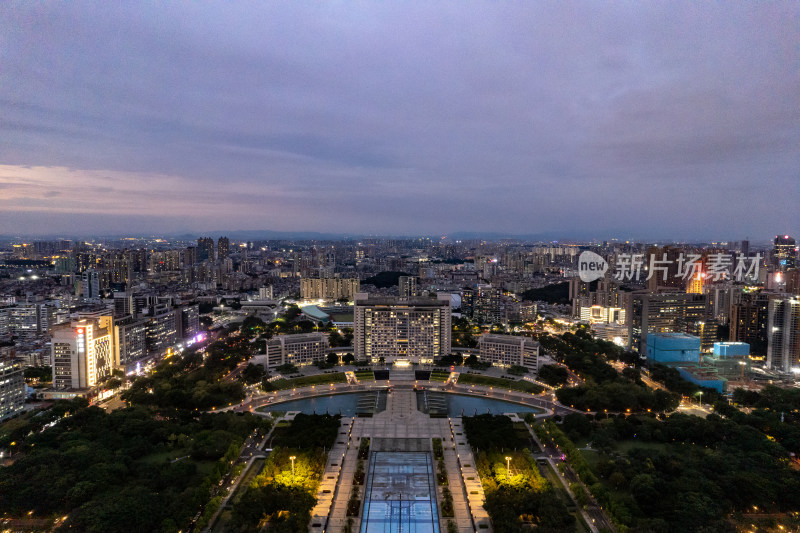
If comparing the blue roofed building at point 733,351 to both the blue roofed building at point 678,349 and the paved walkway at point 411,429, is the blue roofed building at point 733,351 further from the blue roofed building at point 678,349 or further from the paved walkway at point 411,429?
the paved walkway at point 411,429

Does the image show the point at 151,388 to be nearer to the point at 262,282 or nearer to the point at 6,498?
the point at 6,498

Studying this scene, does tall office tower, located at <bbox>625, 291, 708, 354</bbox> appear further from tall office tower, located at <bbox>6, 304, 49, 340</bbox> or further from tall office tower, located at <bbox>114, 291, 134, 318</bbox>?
tall office tower, located at <bbox>6, 304, 49, 340</bbox>

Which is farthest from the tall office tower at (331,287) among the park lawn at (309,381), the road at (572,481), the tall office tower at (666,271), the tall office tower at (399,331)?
the road at (572,481)

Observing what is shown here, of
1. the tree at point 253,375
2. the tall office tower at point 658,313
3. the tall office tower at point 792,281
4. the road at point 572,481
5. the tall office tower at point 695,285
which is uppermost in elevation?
the tall office tower at point 792,281

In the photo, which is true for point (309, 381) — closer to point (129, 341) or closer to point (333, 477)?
point (333, 477)

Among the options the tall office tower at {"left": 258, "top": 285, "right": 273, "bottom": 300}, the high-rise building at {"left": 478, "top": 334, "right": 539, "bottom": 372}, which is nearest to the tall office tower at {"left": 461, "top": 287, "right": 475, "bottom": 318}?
the high-rise building at {"left": 478, "top": 334, "right": 539, "bottom": 372}

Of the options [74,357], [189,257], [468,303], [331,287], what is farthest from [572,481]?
[189,257]
